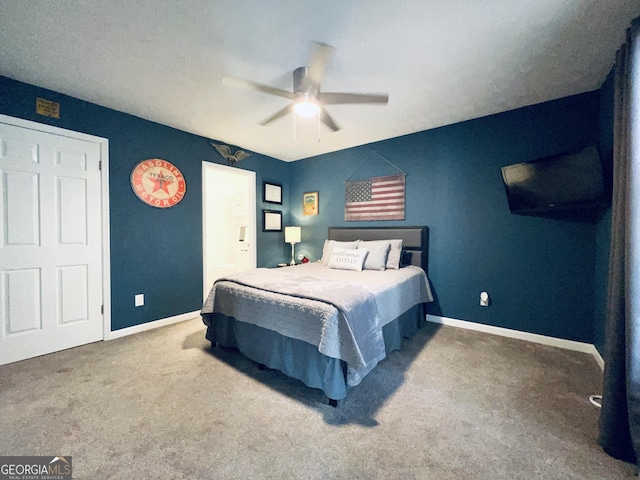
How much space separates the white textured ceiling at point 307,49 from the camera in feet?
4.95

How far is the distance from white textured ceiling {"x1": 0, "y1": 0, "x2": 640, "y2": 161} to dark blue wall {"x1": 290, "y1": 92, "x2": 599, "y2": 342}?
0.30 m

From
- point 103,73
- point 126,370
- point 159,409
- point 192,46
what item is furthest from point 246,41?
point 126,370

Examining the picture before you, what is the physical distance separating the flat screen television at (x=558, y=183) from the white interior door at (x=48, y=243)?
4.27 meters

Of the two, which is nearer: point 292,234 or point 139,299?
point 139,299

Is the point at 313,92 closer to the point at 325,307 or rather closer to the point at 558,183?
the point at 325,307

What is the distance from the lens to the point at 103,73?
6.93 ft

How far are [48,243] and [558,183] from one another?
185 inches

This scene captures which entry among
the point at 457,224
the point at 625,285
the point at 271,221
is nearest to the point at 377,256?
the point at 457,224

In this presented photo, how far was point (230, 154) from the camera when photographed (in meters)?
3.80

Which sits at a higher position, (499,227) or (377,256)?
(499,227)

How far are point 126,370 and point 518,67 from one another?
159 inches

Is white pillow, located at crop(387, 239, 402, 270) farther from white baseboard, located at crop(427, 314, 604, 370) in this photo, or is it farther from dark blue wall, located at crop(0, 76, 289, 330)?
dark blue wall, located at crop(0, 76, 289, 330)

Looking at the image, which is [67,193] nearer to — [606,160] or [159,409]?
[159,409]

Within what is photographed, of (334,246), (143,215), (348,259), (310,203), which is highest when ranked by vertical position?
(310,203)
